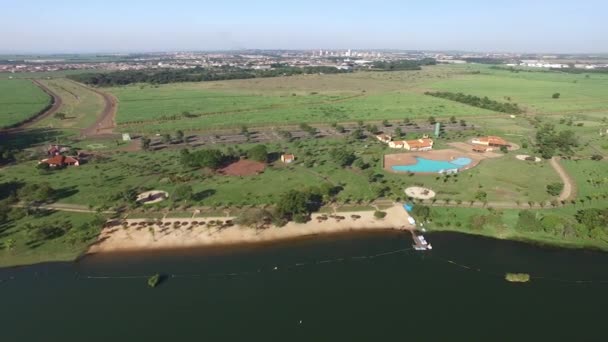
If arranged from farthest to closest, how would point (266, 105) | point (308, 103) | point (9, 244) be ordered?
point (308, 103), point (266, 105), point (9, 244)

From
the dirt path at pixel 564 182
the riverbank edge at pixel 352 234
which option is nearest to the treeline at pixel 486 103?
the dirt path at pixel 564 182

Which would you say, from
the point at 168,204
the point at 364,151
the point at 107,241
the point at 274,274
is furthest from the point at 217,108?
the point at 274,274

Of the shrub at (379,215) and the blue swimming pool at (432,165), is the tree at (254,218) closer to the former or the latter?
the shrub at (379,215)

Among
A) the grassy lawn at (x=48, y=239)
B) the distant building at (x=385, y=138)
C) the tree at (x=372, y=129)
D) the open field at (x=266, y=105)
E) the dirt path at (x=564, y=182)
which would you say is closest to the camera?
the grassy lawn at (x=48, y=239)

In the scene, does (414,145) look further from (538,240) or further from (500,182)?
(538,240)

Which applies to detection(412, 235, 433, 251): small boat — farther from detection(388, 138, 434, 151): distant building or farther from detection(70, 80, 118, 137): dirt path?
detection(70, 80, 118, 137): dirt path

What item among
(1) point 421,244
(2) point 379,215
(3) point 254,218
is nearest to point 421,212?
(2) point 379,215
